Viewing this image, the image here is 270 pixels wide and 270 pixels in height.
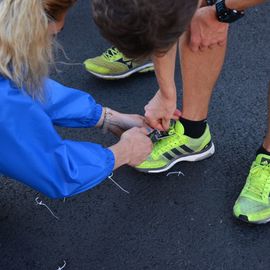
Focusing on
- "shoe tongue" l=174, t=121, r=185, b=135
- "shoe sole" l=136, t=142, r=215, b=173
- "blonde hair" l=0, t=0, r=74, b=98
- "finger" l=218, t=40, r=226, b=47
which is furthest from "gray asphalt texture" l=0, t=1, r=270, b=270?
"blonde hair" l=0, t=0, r=74, b=98

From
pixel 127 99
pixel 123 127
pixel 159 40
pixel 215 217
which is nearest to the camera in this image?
pixel 159 40

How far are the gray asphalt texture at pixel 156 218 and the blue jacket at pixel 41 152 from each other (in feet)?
0.87

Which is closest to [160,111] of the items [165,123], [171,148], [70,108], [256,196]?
[165,123]

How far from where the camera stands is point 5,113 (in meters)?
1.19

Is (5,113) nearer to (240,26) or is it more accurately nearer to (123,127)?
(123,127)

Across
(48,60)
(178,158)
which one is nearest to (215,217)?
(178,158)

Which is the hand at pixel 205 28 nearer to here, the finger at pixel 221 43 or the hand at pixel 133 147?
the finger at pixel 221 43

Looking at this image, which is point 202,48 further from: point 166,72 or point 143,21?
point 143,21

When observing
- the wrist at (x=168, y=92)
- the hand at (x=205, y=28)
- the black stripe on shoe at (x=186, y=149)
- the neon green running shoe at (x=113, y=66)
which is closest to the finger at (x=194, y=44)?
the hand at (x=205, y=28)

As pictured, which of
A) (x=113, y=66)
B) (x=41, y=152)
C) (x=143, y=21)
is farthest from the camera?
(x=113, y=66)

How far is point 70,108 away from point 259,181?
2.08 ft

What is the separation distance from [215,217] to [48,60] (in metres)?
0.72

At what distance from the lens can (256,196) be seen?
1.55 meters

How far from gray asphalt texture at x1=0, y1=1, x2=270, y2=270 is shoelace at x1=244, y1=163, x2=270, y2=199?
72 mm
